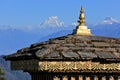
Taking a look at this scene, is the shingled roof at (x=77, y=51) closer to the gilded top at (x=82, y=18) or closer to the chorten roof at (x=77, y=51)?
the chorten roof at (x=77, y=51)

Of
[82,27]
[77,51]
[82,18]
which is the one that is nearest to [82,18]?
[82,18]

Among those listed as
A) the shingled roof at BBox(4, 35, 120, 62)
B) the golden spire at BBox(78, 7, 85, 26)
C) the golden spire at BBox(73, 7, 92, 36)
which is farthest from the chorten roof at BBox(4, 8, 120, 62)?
the golden spire at BBox(78, 7, 85, 26)

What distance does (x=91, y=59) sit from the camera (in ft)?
25.1

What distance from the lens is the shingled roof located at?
7492 millimetres

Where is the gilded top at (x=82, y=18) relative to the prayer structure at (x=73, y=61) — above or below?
above

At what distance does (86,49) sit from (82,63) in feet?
0.86

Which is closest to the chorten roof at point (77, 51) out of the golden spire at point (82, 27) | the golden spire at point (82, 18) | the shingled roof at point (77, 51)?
the shingled roof at point (77, 51)

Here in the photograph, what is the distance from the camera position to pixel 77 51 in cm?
769

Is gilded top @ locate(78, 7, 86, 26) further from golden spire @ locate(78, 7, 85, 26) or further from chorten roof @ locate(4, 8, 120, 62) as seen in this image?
chorten roof @ locate(4, 8, 120, 62)

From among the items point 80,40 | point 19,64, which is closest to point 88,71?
point 80,40

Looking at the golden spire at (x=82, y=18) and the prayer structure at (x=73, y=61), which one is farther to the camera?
the golden spire at (x=82, y=18)

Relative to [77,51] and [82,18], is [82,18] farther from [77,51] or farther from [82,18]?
[77,51]

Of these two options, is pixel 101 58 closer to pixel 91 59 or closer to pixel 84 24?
pixel 91 59

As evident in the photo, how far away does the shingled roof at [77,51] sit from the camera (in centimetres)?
749
